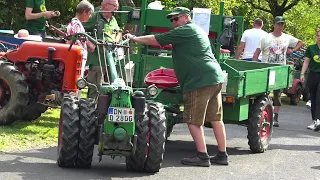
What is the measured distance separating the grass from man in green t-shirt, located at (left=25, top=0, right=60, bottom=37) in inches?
62.4

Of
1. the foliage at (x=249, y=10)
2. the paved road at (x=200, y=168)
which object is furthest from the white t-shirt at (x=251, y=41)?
the foliage at (x=249, y=10)

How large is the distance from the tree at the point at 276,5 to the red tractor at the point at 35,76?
25.7 m

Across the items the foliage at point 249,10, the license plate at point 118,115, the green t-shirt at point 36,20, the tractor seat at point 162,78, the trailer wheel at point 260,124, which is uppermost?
the foliage at point 249,10

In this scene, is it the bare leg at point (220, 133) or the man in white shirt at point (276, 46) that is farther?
the man in white shirt at point (276, 46)

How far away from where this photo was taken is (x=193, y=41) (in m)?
9.00

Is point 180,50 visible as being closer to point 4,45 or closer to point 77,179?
point 77,179

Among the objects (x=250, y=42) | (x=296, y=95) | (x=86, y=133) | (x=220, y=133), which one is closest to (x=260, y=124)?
(x=220, y=133)

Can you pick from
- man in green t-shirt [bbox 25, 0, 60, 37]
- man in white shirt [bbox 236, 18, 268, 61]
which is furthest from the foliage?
man in green t-shirt [bbox 25, 0, 60, 37]

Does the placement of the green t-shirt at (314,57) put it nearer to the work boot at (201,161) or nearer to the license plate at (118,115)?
the work boot at (201,161)

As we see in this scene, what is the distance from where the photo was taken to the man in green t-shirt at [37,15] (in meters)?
12.0

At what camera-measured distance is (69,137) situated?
26.8ft

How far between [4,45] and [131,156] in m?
4.68

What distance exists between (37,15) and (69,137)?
4301mm

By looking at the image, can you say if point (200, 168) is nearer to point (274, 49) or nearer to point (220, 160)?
point (220, 160)
